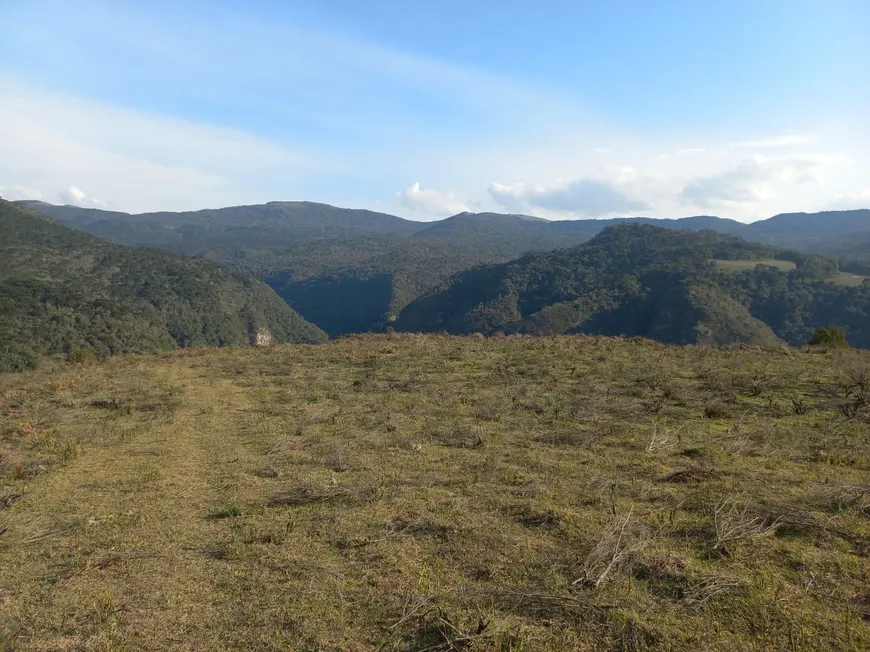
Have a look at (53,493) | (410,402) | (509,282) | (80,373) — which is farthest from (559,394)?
(509,282)

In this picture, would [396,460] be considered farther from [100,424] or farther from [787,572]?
[100,424]

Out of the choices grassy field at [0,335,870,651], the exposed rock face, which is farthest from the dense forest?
grassy field at [0,335,870,651]

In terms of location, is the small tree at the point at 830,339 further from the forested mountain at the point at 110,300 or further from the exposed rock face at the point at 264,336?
the exposed rock face at the point at 264,336

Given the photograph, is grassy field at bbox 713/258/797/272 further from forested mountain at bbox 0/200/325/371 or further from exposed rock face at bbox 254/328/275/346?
exposed rock face at bbox 254/328/275/346

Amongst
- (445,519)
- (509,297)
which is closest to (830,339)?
(445,519)

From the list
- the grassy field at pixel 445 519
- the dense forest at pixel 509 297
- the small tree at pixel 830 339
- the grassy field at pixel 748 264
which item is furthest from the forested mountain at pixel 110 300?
the grassy field at pixel 748 264

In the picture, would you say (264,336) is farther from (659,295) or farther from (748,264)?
(748,264)
